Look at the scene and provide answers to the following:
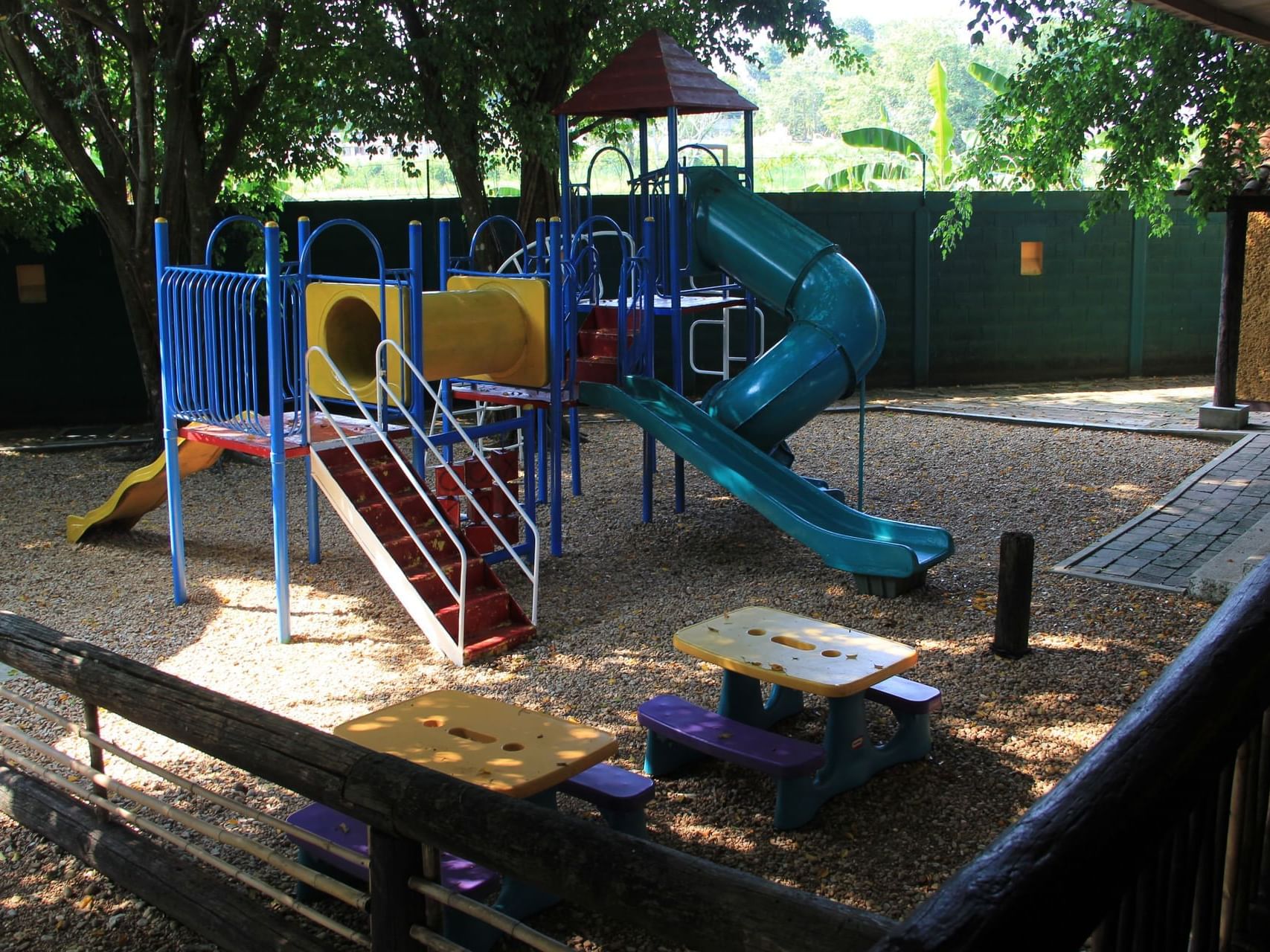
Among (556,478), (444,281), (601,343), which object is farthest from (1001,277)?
(556,478)

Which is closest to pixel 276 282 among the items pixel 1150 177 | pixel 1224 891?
pixel 1224 891

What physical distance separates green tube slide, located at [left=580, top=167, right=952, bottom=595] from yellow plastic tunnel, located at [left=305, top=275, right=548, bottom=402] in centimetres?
63

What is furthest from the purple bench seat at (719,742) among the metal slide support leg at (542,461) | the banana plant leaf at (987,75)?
the banana plant leaf at (987,75)

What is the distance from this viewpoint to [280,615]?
6105mm

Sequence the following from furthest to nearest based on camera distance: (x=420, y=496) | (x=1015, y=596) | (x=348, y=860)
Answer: (x=420, y=496) → (x=1015, y=596) → (x=348, y=860)

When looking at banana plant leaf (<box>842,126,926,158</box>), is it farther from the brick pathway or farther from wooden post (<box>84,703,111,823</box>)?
wooden post (<box>84,703,111,823</box>)

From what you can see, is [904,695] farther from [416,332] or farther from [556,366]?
[556,366]

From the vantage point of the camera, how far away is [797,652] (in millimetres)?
4566

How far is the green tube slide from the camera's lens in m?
7.05

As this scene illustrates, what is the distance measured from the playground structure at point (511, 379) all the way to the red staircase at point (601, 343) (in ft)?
0.05

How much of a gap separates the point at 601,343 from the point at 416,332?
2.07m

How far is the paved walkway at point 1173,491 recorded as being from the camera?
674 cm

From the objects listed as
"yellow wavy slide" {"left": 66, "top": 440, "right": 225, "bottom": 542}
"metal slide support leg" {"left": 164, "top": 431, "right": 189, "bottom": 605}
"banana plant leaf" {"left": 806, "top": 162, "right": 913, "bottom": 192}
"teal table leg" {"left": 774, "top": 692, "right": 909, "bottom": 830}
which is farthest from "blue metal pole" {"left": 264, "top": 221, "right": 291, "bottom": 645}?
"banana plant leaf" {"left": 806, "top": 162, "right": 913, "bottom": 192}

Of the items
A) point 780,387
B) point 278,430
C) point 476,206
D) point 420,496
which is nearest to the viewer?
point 278,430
